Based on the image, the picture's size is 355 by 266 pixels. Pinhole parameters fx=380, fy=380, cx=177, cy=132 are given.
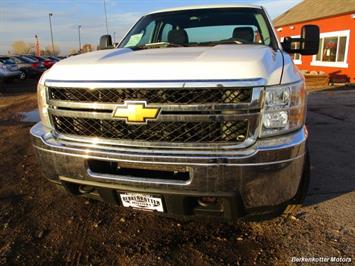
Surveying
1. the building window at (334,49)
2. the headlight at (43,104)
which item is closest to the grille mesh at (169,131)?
the headlight at (43,104)

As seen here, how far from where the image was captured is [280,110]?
2541mm

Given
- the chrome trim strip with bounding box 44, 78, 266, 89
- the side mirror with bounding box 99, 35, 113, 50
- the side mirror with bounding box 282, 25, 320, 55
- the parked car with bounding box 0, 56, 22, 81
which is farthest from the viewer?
the parked car with bounding box 0, 56, 22, 81

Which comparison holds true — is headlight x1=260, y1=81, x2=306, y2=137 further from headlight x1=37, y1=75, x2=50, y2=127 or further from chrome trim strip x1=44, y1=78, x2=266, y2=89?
headlight x1=37, y1=75, x2=50, y2=127

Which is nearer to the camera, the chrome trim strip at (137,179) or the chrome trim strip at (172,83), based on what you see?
the chrome trim strip at (172,83)

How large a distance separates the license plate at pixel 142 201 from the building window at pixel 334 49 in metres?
18.1

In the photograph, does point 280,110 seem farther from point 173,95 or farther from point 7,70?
point 7,70

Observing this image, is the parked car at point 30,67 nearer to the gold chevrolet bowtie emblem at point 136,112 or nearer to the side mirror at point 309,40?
the side mirror at point 309,40

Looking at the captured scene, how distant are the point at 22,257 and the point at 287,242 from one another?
6.79ft

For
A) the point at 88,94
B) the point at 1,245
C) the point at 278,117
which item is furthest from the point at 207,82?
the point at 1,245

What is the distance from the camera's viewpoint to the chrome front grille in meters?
2.47

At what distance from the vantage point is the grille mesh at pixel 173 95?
249 cm

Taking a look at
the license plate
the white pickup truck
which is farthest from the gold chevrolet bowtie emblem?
the license plate

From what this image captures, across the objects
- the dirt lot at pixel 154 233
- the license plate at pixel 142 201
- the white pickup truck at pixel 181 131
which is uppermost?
the white pickup truck at pixel 181 131

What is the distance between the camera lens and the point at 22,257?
2.91m
